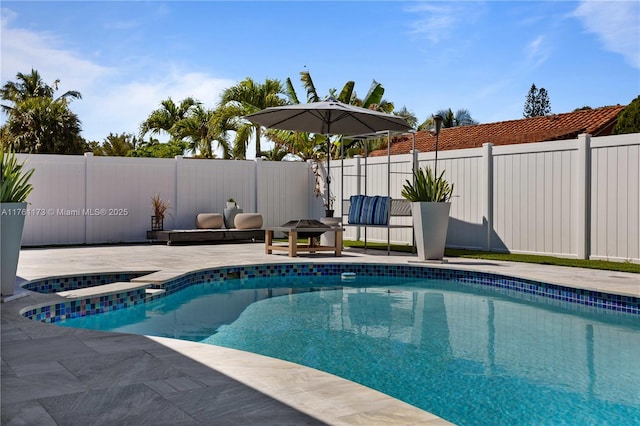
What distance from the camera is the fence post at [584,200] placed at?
8.59 metres

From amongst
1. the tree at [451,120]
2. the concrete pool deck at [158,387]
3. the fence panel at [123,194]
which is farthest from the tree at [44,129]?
the concrete pool deck at [158,387]

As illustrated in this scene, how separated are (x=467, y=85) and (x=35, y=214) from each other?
17478mm

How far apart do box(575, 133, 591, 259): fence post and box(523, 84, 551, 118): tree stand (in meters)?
39.7

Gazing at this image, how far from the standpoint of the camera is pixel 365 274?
8.14 metres

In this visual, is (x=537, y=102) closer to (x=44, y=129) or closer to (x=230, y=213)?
(x=44, y=129)

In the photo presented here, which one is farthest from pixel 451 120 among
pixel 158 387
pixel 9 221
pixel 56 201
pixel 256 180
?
pixel 158 387

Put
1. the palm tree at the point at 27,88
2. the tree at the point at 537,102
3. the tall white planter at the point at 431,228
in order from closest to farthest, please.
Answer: the tall white planter at the point at 431,228
the palm tree at the point at 27,88
the tree at the point at 537,102

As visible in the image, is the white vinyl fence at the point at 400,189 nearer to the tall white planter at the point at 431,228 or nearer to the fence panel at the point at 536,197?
the fence panel at the point at 536,197

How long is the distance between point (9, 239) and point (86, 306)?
887 mm

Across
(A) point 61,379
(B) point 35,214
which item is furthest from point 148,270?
(B) point 35,214

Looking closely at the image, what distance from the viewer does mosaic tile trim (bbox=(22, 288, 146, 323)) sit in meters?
4.88

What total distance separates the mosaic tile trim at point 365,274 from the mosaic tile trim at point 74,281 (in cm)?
2

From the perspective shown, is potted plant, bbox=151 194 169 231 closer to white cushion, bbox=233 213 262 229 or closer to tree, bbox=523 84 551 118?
white cushion, bbox=233 213 262 229

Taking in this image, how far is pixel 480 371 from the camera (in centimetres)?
378
